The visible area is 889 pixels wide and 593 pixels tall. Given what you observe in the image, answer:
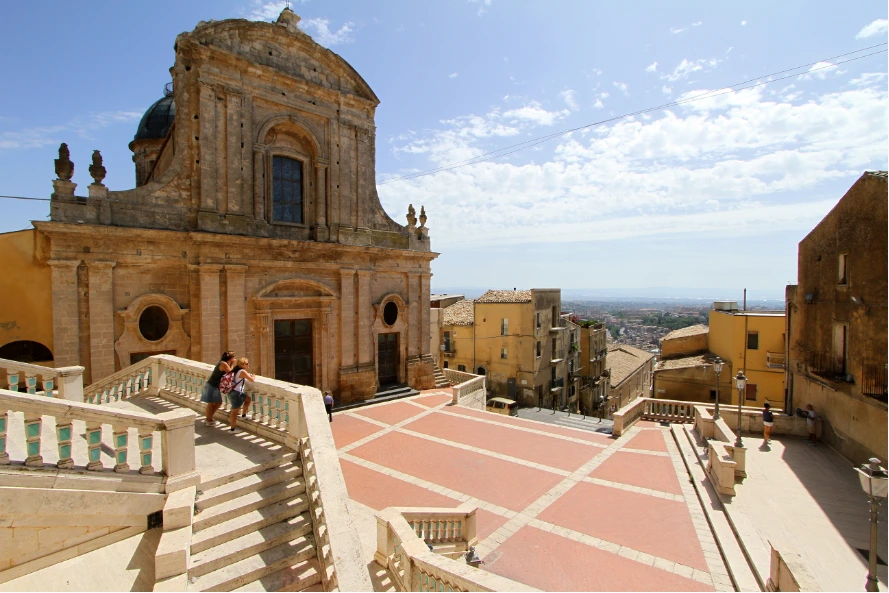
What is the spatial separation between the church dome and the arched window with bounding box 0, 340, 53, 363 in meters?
16.2

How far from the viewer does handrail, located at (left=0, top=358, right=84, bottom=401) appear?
352 inches

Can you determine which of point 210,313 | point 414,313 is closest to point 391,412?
point 414,313

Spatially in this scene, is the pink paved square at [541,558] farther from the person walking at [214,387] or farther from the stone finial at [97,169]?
the stone finial at [97,169]

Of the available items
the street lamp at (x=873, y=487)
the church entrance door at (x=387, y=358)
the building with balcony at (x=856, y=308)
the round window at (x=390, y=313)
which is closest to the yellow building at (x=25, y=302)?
the church entrance door at (x=387, y=358)

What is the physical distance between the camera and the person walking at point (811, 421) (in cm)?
1173

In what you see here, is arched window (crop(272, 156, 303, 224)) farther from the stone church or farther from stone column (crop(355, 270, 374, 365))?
stone column (crop(355, 270, 374, 365))

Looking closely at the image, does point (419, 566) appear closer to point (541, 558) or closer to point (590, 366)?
point (541, 558)

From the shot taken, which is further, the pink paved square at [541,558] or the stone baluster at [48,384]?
the stone baluster at [48,384]

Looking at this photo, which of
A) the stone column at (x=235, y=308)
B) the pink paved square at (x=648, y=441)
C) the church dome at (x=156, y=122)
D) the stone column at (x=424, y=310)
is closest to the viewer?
the pink paved square at (x=648, y=441)

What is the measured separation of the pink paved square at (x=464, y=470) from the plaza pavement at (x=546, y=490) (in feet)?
0.09

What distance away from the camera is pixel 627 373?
46.2 meters

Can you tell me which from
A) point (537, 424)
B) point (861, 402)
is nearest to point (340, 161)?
point (537, 424)

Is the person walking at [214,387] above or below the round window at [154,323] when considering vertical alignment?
below

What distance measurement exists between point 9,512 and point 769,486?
14.1 m
